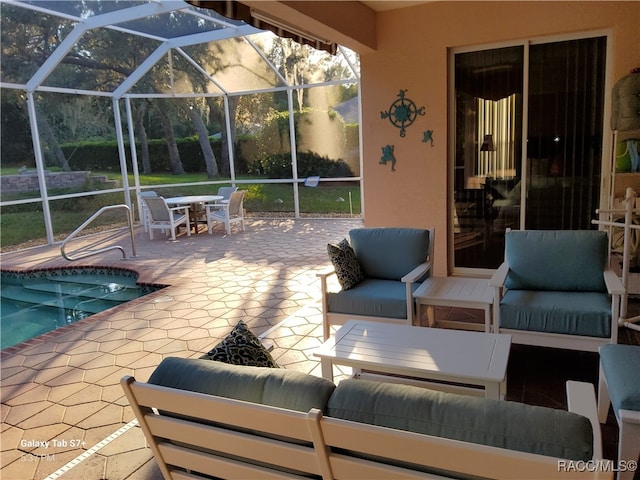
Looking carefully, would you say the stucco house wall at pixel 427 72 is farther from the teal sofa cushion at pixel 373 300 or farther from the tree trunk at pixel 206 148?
the tree trunk at pixel 206 148

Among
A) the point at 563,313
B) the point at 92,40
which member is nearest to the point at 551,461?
the point at 563,313

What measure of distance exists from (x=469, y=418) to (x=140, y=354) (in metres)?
3.12

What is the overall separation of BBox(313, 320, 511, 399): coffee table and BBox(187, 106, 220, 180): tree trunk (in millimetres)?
9596

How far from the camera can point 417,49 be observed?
5.19m

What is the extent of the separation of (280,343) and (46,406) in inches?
63.7

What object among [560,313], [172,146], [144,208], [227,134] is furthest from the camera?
[172,146]

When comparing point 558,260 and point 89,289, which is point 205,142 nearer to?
point 89,289

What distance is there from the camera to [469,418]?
1.16 m

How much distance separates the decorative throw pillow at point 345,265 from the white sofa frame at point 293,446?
214 cm

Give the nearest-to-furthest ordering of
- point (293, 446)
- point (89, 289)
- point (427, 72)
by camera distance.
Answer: point (293, 446)
point (427, 72)
point (89, 289)

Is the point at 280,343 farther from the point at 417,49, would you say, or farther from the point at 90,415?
the point at 417,49

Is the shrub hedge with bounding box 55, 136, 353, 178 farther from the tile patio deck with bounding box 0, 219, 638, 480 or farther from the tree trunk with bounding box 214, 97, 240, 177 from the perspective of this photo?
the tile patio deck with bounding box 0, 219, 638, 480

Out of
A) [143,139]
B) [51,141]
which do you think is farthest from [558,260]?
[143,139]

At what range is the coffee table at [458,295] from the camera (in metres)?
3.21
